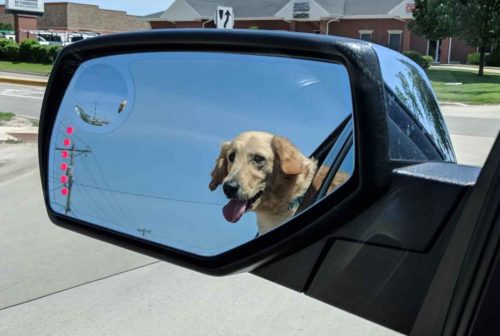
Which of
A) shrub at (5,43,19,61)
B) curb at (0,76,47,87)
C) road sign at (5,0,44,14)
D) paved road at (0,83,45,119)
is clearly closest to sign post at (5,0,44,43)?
road sign at (5,0,44,14)

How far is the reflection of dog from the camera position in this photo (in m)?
1.41

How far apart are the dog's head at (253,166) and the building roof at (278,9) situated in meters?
31.9

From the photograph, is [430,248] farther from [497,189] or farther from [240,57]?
[240,57]

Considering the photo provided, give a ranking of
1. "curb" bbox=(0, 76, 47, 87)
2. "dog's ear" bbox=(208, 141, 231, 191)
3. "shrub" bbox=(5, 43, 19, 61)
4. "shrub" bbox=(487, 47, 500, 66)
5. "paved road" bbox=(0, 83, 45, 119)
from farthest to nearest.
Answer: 1. "shrub" bbox=(5, 43, 19, 61)
2. "curb" bbox=(0, 76, 47, 87)
3. "paved road" bbox=(0, 83, 45, 119)
4. "shrub" bbox=(487, 47, 500, 66)
5. "dog's ear" bbox=(208, 141, 231, 191)

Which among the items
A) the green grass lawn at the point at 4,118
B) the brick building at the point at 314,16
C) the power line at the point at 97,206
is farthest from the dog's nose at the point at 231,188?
the brick building at the point at 314,16

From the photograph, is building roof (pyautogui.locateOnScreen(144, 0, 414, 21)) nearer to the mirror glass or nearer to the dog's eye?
the mirror glass

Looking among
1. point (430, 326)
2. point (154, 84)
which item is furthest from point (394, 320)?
point (154, 84)

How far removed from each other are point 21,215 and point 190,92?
5.18 meters

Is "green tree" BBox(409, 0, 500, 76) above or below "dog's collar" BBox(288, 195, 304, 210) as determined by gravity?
above

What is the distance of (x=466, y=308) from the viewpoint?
0.98m

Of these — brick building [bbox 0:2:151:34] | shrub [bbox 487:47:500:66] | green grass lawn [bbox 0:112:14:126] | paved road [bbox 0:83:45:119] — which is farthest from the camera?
brick building [bbox 0:2:151:34]

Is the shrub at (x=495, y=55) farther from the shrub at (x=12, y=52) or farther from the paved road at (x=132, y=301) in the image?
the shrub at (x=12, y=52)

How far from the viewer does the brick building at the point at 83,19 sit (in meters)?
69.2

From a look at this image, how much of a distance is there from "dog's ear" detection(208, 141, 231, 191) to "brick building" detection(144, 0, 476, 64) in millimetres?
23516
